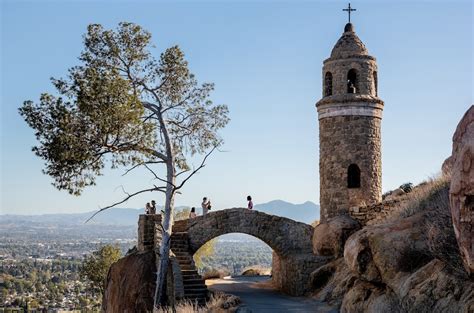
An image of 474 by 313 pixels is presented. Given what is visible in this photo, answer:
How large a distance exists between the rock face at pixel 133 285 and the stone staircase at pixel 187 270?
1165 mm

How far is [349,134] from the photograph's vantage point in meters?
26.1

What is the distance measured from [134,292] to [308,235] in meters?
7.86

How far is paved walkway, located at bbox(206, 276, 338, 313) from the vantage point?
20.1 metres

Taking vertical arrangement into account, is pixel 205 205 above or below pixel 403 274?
above

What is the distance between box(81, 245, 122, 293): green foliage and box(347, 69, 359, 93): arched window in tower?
23.5m

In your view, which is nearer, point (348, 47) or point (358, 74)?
point (358, 74)

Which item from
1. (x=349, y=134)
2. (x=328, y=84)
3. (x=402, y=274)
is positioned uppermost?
(x=328, y=84)

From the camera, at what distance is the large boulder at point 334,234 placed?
24656mm

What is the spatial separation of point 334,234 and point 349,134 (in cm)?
418

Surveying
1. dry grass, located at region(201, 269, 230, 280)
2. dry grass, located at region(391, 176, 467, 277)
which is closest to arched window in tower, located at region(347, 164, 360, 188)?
dry grass, located at region(391, 176, 467, 277)

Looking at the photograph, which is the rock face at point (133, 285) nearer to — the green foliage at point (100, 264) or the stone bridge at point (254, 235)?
the stone bridge at point (254, 235)

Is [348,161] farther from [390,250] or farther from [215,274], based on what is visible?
[215,274]

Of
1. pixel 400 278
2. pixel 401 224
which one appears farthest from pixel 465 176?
pixel 401 224

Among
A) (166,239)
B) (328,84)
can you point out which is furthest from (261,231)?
(328,84)
